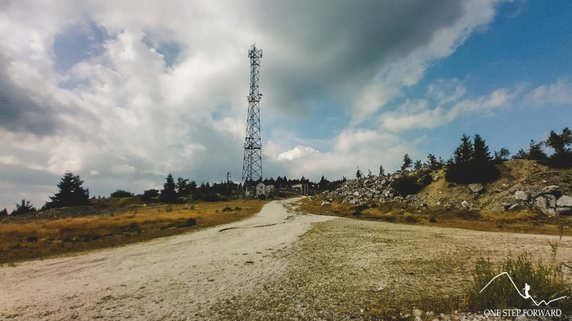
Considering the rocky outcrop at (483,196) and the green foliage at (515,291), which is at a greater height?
the rocky outcrop at (483,196)

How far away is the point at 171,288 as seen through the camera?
12594 mm

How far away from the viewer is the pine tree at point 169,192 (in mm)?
98000

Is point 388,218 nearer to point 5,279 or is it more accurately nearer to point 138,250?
point 138,250

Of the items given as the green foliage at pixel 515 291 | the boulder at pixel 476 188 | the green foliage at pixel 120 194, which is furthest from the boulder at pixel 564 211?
the green foliage at pixel 120 194

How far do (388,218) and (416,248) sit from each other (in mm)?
24714

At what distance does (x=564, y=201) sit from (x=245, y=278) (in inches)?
1824

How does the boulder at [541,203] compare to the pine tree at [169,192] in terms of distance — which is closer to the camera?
the boulder at [541,203]

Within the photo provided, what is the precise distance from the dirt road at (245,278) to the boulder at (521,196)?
1259 inches

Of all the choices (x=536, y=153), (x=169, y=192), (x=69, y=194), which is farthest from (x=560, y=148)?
(x=69, y=194)

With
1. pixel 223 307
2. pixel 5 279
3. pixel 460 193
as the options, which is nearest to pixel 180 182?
pixel 460 193

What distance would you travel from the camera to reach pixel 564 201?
42.9m

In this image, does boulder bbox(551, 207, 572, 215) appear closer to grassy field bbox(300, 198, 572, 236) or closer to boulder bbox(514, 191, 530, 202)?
grassy field bbox(300, 198, 572, 236)

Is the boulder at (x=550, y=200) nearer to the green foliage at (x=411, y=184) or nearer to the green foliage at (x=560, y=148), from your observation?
the green foliage at (x=560, y=148)

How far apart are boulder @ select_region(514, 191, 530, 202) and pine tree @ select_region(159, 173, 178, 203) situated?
78.8 m
